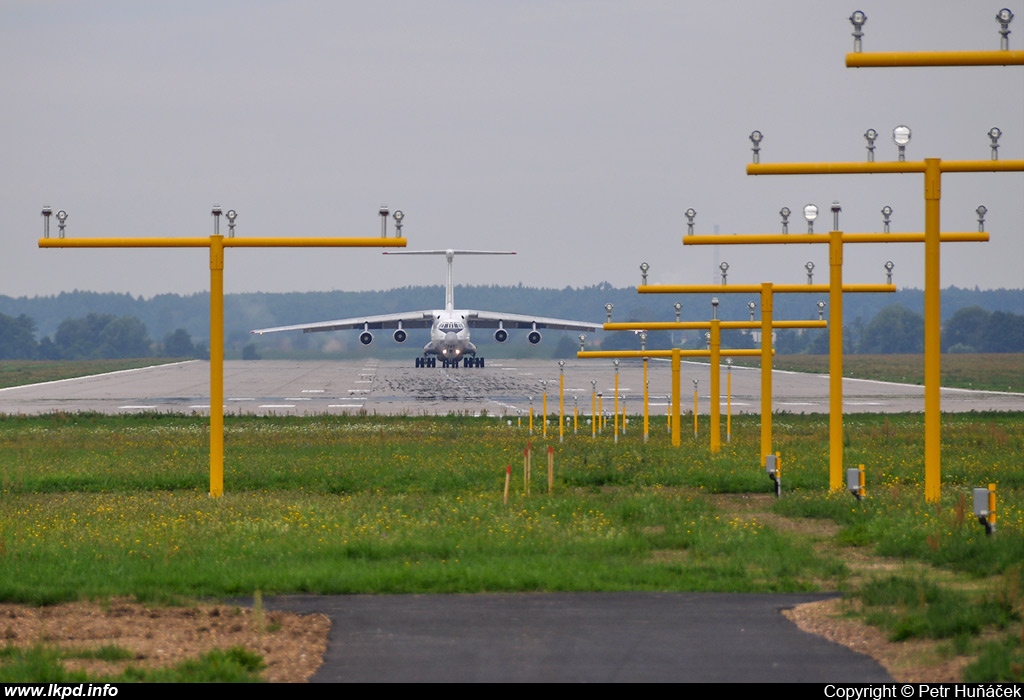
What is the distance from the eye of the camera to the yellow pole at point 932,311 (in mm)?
16141

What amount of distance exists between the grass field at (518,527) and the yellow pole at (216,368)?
17.2 inches

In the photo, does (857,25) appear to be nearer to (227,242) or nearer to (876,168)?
(876,168)

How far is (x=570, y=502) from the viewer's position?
59.3ft

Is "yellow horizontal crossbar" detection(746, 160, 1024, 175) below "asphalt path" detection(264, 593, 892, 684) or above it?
above

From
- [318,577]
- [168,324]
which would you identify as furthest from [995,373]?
[168,324]

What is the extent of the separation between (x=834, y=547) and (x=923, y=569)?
1911mm

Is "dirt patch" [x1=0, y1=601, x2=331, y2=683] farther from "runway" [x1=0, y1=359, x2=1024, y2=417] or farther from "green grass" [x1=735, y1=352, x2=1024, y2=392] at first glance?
"green grass" [x1=735, y1=352, x2=1024, y2=392]

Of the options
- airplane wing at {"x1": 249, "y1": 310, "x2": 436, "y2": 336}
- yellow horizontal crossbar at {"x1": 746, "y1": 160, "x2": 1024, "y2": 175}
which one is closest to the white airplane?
airplane wing at {"x1": 249, "y1": 310, "x2": 436, "y2": 336}

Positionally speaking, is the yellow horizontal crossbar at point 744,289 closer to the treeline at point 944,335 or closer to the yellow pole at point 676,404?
the yellow pole at point 676,404

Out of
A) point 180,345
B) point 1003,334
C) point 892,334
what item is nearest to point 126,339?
point 180,345

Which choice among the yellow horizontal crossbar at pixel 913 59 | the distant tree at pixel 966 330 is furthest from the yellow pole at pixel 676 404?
the distant tree at pixel 966 330

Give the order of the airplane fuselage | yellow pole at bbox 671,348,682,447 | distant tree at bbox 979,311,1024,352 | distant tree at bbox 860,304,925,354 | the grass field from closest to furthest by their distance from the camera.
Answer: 1. the grass field
2. yellow pole at bbox 671,348,682,447
3. the airplane fuselage
4. distant tree at bbox 979,311,1024,352
5. distant tree at bbox 860,304,925,354

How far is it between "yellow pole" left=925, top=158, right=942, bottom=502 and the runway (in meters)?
16.6

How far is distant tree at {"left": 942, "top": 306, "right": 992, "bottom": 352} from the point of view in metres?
142
